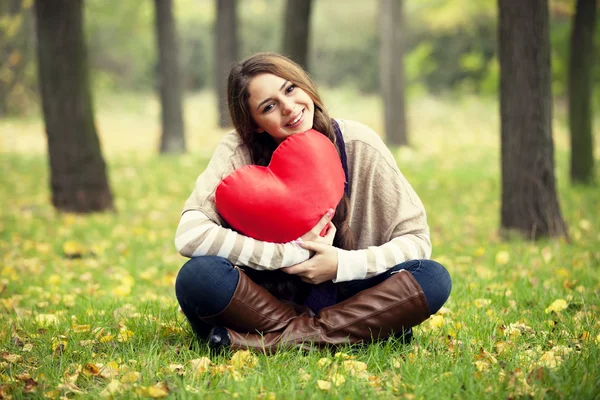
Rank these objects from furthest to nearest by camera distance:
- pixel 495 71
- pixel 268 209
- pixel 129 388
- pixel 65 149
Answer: pixel 495 71 < pixel 65 149 < pixel 268 209 < pixel 129 388

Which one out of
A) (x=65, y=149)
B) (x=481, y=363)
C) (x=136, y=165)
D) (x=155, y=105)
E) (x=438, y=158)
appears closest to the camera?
(x=481, y=363)

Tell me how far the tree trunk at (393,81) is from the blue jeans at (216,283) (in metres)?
10.1

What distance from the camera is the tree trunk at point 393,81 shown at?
12242mm

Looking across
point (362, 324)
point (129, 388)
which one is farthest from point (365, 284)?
point (129, 388)

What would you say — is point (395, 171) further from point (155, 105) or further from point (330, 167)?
point (155, 105)

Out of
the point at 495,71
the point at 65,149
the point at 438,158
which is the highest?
the point at 495,71

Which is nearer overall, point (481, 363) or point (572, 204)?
point (481, 363)

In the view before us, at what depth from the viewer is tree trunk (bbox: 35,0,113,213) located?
6250 millimetres

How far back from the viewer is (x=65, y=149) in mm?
6336

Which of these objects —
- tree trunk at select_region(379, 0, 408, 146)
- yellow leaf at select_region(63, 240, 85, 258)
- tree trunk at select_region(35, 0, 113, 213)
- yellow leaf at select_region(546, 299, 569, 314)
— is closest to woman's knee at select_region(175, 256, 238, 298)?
yellow leaf at select_region(546, 299, 569, 314)

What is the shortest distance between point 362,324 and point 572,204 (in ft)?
16.6

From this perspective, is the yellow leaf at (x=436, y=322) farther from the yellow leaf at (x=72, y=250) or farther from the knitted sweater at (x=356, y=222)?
the yellow leaf at (x=72, y=250)

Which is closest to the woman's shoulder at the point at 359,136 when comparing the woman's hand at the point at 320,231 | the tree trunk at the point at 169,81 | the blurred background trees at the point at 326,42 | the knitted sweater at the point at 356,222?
the knitted sweater at the point at 356,222

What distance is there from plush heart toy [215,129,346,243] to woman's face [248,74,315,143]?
0.11 metres
